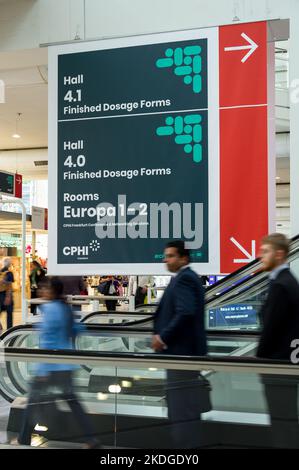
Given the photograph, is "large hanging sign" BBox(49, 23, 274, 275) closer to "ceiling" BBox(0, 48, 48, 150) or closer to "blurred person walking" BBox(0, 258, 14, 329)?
"ceiling" BBox(0, 48, 48, 150)

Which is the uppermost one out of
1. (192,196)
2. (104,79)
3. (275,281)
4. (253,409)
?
(104,79)

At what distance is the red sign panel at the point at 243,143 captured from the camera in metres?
6.26

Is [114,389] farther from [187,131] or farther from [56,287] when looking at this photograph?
[187,131]

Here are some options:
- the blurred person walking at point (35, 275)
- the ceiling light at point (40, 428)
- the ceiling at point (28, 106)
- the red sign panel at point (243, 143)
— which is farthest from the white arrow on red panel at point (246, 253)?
the blurred person walking at point (35, 275)

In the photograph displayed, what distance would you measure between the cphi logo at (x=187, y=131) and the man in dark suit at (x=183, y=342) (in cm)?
267

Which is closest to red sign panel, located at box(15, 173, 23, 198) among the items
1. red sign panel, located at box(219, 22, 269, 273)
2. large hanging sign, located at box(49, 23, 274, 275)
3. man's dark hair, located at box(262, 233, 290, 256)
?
large hanging sign, located at box(49, 23, 274, 275)

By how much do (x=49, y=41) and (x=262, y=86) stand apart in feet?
9.12

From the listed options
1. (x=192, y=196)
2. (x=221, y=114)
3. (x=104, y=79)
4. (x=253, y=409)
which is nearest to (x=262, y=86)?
(x=221, y=114)

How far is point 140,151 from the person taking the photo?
6680 mm

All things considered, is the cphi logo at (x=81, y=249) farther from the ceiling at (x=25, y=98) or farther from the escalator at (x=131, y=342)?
the ceiling at (x=25, y=98)

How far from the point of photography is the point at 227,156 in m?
6.38

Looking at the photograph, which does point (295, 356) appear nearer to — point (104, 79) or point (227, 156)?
point (227, 156)

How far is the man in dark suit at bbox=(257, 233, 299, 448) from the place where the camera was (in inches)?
142

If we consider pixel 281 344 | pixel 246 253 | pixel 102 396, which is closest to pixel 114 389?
pixel 102 396
